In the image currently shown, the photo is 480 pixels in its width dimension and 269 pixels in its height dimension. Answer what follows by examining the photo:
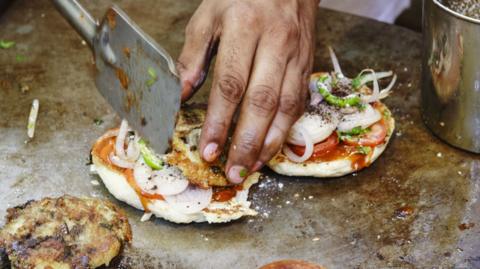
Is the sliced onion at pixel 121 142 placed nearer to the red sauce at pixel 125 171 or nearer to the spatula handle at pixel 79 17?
the red sauce at pixel 125 171

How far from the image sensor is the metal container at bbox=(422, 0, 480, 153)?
3883mm

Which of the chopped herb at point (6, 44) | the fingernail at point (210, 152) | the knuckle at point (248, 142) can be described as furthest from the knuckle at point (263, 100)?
the chopped herb at point (6, 44)

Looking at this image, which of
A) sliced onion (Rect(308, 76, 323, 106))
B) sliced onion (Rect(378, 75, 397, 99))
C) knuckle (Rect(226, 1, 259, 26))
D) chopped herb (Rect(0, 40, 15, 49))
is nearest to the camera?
knuckle (Rect(226, 1, 259, 26))

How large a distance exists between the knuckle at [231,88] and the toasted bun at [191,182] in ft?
1.67

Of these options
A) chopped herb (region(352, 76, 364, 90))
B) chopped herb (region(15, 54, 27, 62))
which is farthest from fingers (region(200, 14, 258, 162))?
chopped herb (region(15, 54, 27, 62))

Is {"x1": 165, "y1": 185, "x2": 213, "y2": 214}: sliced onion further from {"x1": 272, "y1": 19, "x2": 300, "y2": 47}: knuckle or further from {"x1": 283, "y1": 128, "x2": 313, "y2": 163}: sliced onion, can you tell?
{"x1": 272, "y1": 19, "x2": 300, "y2": 47}: knuckle

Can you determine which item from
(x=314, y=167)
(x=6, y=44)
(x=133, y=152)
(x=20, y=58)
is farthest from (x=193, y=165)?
(x=6, y=44)

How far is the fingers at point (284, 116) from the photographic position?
139 inches

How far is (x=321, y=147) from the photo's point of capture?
4.05m

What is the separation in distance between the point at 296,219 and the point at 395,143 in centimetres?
92

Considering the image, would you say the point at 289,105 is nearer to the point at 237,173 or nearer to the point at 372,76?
the point at 237,173

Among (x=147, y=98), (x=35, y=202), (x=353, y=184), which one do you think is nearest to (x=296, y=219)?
(x=353, y=184)

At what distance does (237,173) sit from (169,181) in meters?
0.42

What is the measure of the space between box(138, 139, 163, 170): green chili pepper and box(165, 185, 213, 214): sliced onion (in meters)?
0.19
